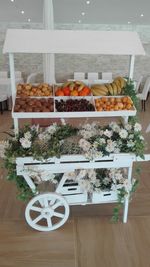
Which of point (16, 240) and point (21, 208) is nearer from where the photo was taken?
point (16, 240)

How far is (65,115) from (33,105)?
12.6 inches

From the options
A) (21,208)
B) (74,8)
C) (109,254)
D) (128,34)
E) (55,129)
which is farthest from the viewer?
(74,8)

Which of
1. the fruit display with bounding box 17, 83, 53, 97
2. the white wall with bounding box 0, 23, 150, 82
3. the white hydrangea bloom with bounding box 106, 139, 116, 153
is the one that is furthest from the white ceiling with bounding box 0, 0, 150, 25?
the white hydrangea bloom with bounding box 106, 139, 116, 153

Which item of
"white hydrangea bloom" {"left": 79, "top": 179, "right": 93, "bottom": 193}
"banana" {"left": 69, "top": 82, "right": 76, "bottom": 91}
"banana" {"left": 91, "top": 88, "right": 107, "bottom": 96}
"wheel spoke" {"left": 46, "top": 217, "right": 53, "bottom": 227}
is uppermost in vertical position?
"banana" {"left": 69, "top": 82, "right": 76, "bottom": 91}

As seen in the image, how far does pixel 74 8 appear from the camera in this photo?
6.62m

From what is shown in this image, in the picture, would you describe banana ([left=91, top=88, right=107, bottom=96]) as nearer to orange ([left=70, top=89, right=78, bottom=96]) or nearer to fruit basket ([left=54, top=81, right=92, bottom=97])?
fruit basket ([left=54, top=81, right=92, bottom=97])

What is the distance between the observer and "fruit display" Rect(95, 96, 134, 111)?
2564 millimetres

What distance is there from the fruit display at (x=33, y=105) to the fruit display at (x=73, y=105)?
7 cm

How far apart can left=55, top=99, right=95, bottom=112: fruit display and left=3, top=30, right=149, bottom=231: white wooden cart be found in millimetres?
61

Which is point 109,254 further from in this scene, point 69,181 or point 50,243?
point 69,181

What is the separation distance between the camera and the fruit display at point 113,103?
2.56 metres

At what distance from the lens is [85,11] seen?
22.4 feet

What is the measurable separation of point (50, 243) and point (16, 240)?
297mm

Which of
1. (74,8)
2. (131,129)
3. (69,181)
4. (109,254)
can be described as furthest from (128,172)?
(74,8)
